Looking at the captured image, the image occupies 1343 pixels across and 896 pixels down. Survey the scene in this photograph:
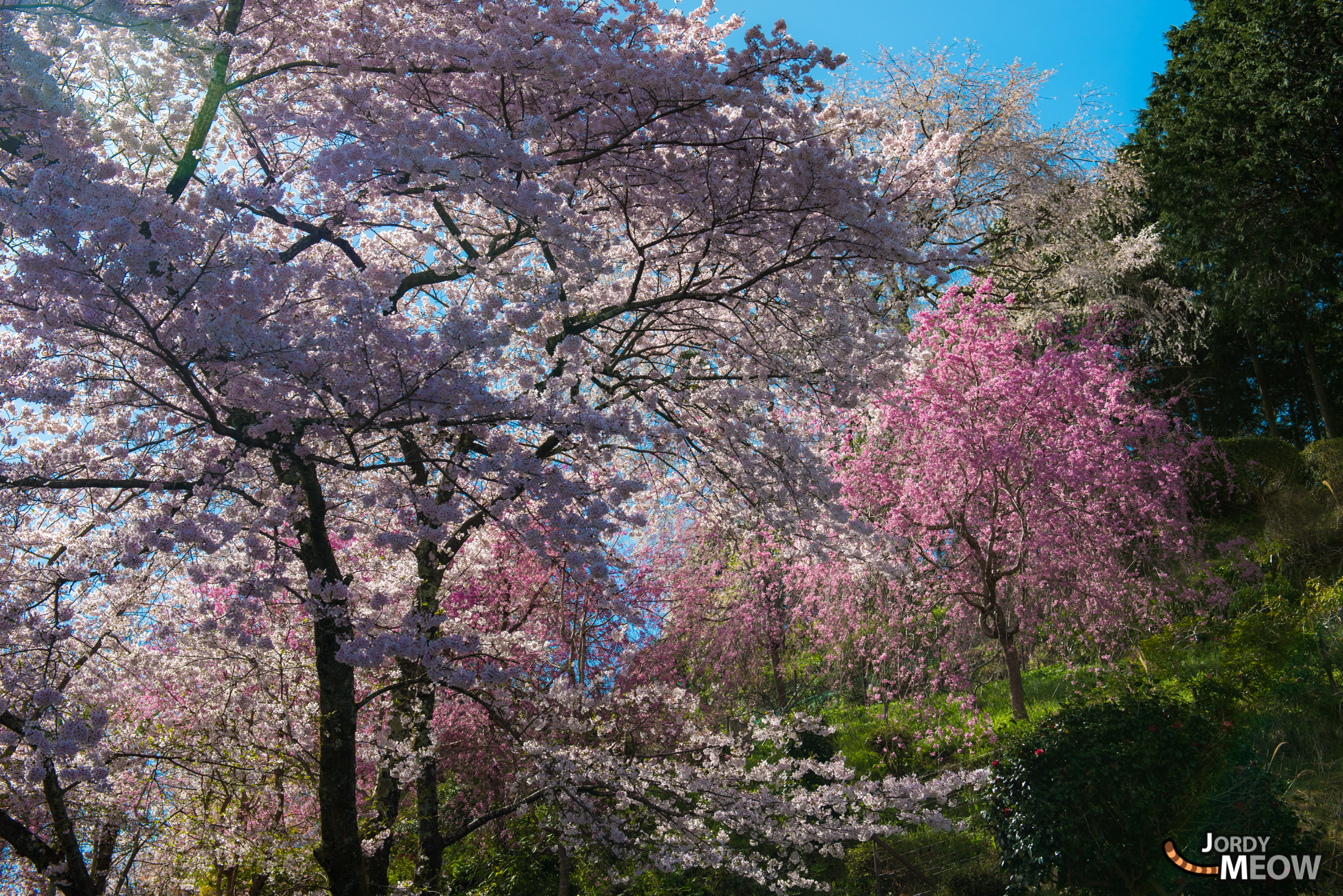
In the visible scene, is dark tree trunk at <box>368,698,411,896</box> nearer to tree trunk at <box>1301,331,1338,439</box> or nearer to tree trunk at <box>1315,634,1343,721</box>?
tree trunk at <box>1315,634,1343,721</box>

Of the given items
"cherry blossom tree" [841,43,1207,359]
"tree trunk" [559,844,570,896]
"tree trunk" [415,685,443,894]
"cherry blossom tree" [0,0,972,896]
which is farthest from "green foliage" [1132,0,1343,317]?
"tree trunk" [415,685,443,894]

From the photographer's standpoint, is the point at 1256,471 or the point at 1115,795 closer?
the point at 1115,795

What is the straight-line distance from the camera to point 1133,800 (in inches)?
220

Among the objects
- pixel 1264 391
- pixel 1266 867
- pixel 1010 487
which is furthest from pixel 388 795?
pixel 1264 391

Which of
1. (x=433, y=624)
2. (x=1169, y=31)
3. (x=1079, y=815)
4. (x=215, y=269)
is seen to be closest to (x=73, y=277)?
(x=215, y=269)

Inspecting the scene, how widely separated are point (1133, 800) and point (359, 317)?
5677mm

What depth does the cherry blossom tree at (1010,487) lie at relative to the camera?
8992 millimetres

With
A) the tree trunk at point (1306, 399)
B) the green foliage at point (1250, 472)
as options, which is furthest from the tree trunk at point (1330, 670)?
the tree trunk at point (1306, 399)

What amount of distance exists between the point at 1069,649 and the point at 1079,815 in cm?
659

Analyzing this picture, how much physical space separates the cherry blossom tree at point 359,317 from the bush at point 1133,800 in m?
2.54

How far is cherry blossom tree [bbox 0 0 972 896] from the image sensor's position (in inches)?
157

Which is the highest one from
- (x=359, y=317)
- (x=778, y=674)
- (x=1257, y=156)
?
(x=1257, y=156)

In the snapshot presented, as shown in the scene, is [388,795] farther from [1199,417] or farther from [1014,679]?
[1199,417]

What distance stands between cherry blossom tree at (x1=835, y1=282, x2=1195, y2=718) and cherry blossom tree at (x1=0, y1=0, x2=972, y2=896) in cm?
318
